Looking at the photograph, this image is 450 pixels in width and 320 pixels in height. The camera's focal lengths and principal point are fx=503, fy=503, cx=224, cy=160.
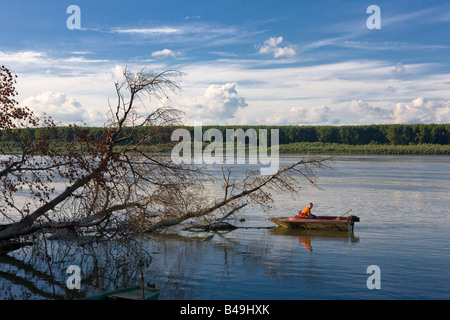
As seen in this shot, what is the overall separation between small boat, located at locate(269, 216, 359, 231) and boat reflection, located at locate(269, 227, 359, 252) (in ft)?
0.67

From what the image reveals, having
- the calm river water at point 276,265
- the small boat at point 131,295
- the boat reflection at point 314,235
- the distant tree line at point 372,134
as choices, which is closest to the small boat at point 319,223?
the boat reflection at point 314,235

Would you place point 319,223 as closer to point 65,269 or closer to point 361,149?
point 65,269

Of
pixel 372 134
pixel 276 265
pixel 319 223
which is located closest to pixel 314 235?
pixel 319 223

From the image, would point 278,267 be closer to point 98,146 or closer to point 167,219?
point 167,219

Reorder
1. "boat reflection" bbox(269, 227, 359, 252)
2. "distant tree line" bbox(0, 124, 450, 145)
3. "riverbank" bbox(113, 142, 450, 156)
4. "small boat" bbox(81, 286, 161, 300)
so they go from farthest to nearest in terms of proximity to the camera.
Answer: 1. "distant tree line" bbox(0, 124, 450, 145)
2. "riverbank" bbox(113, 142, 450, 156)
3. "boat reflection" bbox(269, 227, 359, 252)
4. "small boat" bbox(81, 286, 161, 300)

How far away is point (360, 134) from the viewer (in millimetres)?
146375

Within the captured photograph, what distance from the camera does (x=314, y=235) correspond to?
2423cm

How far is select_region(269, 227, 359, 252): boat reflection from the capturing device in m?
→ 22.9

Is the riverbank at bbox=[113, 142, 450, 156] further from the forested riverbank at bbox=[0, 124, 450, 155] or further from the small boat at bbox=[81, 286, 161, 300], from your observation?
the small boat at bbox=[81, 286, 161, 300]

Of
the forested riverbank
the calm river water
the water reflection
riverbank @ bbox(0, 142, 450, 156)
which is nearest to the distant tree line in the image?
the forested riverbank

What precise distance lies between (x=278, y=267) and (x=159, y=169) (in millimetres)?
5561

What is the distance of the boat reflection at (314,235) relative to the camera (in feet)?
75.1

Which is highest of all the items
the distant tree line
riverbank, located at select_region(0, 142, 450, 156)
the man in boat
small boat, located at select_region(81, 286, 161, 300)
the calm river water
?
the distant tree line

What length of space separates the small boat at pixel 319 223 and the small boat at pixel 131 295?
13145mm
